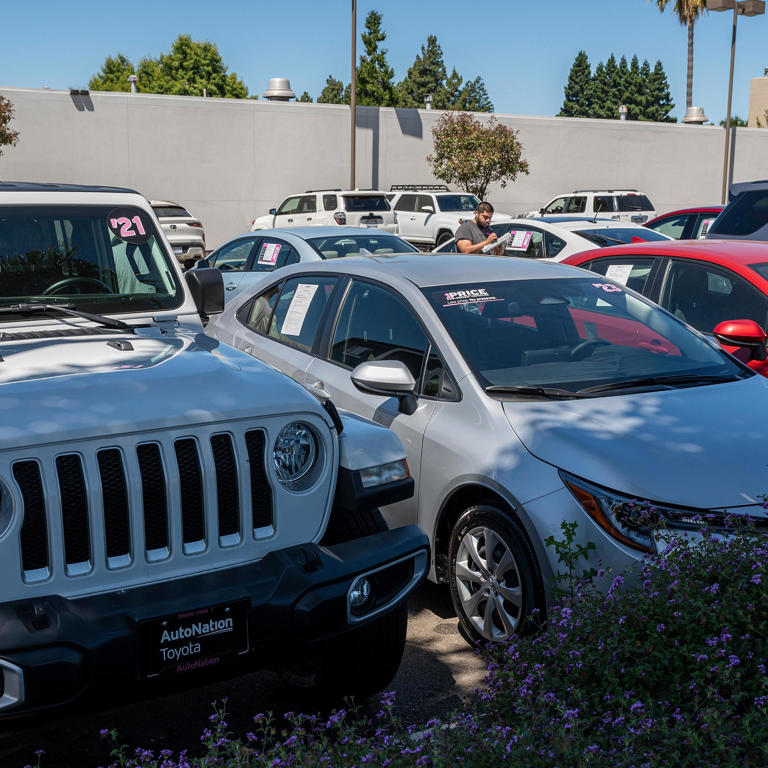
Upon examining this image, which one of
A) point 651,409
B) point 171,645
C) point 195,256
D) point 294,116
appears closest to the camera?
point 171,645

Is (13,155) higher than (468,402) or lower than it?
higher

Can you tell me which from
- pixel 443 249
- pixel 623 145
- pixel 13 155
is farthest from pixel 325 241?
pixel 623 145

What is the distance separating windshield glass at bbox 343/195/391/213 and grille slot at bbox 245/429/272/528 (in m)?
22.5

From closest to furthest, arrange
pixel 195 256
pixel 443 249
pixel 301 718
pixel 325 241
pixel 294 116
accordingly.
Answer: pixel 301 718
pixel 325 241
pixel 443 249
pixel 195 256
pixel 294 116

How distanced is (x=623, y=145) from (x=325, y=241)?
99.0 feet

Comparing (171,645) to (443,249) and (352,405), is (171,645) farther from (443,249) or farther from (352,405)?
(443,249)

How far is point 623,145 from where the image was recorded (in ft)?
126

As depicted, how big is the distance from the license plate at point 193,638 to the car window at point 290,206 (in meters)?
24.2

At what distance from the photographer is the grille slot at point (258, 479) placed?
308cm

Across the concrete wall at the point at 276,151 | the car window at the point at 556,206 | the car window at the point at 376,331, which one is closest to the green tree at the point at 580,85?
the concrete wall at the point at 276,151

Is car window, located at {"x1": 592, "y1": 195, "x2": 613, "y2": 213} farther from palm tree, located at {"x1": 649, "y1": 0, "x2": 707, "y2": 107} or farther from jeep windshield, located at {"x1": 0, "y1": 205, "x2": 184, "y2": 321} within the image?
palm tree, located at {"x1": 649, "y1": 0, "x2": 707, "y2": 107}

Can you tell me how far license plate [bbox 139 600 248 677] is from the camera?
2.81m

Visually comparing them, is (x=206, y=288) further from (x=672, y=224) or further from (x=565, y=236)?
(x=672, y=224)

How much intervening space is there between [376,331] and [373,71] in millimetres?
68465
